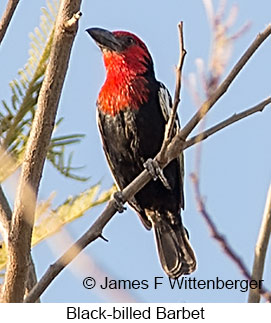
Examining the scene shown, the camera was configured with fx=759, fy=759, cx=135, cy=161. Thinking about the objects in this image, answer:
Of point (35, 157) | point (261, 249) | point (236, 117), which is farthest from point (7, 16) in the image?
point (261, 249)

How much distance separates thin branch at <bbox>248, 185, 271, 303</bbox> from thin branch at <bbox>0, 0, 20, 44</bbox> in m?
1.07

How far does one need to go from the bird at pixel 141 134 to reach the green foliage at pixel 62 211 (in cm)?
124

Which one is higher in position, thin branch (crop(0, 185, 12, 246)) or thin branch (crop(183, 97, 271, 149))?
thin branch (crop(183, 97, 271, 149))

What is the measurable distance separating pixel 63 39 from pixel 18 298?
0.82m

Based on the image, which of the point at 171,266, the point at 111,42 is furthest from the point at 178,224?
the point at 111,42

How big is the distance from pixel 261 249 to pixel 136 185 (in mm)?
829

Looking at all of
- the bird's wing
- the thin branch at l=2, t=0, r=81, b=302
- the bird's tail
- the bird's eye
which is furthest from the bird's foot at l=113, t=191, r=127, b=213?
the bird's eye

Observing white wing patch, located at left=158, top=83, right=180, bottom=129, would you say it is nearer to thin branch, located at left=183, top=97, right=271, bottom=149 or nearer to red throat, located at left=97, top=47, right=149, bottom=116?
red throat, located at left=97, top=47, right=149, bottom=116

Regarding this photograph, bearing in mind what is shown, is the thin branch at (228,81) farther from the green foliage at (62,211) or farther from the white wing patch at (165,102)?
the white wing patch at (165,102)

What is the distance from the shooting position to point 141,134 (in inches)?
153

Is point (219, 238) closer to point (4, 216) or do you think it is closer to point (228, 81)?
point (228, 81)

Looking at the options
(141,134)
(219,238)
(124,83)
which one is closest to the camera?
(219,238)

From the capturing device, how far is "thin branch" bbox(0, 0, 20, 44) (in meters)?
2.46

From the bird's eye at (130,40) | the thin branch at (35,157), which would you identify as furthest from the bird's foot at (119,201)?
the bird's eye at (130,40)
